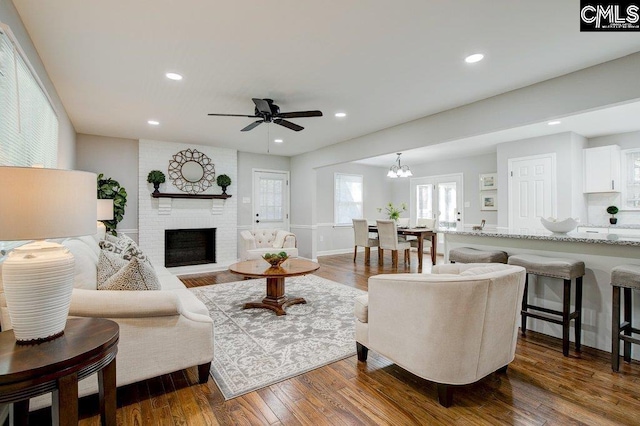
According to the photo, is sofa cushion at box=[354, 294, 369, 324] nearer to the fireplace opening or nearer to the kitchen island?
the kitchen island

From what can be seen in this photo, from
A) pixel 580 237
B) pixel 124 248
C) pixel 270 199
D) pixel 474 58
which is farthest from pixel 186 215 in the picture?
pixel 580 237

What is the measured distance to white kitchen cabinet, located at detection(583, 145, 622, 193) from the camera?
5.08 meters

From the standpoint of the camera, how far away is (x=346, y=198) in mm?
8398

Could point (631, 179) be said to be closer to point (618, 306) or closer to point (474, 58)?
point (618, 306)

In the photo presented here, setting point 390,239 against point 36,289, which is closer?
point 36,289

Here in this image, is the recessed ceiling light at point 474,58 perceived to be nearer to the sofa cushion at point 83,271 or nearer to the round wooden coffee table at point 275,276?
the round wooden coffee table at point 275,276

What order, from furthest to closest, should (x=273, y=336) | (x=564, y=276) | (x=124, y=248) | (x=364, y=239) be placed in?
(x=364, y=239) → (x=124, y=248) → (x=273, y=336) → (x=564, y=276)

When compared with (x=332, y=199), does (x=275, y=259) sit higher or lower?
lower

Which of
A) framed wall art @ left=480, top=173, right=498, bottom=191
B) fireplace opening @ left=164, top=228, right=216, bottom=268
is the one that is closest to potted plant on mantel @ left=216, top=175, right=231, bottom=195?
fireplace opening @ left=164, top=228, right=216, bottom=268

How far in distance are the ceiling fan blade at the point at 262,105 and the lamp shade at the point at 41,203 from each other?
7.18 ft

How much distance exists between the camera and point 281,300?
358cm

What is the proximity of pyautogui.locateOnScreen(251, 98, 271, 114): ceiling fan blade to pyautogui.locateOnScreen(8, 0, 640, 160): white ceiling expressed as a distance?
0.59ft

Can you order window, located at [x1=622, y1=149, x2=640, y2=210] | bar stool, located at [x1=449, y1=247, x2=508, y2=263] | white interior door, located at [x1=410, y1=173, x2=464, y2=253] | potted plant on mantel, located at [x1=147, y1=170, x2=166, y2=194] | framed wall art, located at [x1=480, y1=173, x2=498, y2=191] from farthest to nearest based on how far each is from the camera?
white interior door, located at [x1=410, y1=173, x2=464, y2=253]
framed wall art, located at [x1=480, y1=173, x2=498, y2=191]
potted plant on mantel, located at [x1=147, y1=170, x2=166, y2=194]
window, located at [x1=622, y1=149, x2=640, y2=210]
bar stool, located at [x1=449, y1=247, x2=508, y2=263]

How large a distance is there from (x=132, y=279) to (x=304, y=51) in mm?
2173
